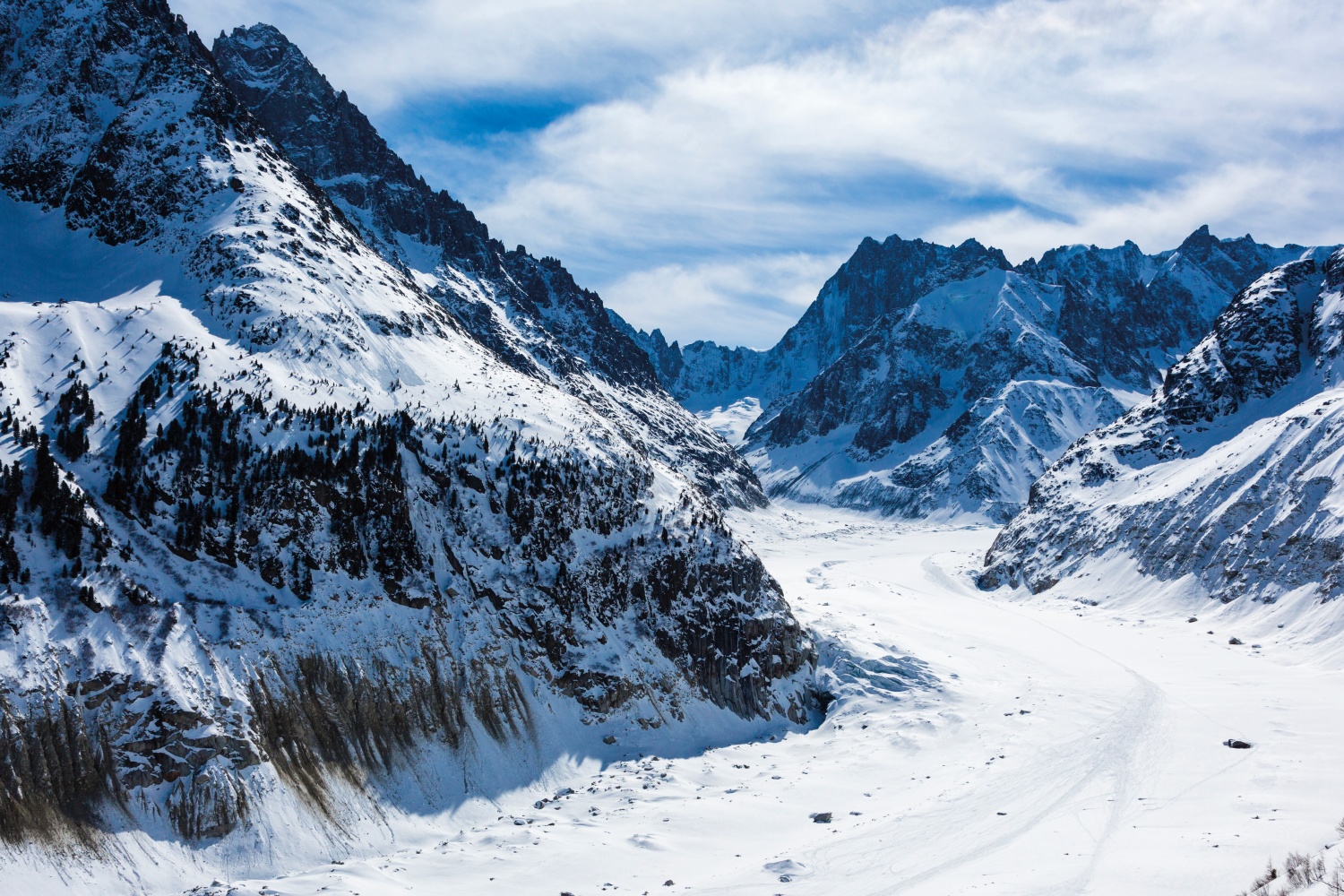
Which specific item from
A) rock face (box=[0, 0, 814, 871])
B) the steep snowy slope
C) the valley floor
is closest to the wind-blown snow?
the valley floor

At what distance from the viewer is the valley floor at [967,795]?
4012cm

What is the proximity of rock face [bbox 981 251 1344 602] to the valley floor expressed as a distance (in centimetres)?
1070

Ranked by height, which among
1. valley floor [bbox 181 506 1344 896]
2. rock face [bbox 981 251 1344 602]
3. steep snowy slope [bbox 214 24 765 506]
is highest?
steep snowy slope [bbox 214 24 765 506]

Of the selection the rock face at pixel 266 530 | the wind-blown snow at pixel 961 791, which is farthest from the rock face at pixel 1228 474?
the rock face at pixel 266 530

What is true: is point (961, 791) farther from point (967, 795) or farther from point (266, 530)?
point (266, 530)

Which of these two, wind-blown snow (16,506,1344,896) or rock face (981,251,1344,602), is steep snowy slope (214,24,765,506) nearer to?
rock face (981,251,1344,602)

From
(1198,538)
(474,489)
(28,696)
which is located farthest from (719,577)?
(1198,538)

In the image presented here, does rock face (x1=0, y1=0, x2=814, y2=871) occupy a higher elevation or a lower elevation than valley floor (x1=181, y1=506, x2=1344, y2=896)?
higher

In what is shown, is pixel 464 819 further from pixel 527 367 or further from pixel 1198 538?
pixel 527 367

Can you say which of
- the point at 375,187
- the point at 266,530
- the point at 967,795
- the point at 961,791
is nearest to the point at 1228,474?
the point at 961,791

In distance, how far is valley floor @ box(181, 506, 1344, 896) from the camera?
4012cm

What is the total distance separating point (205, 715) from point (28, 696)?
25.6 feet

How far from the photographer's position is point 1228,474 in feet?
341

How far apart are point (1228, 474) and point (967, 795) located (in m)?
74.9
